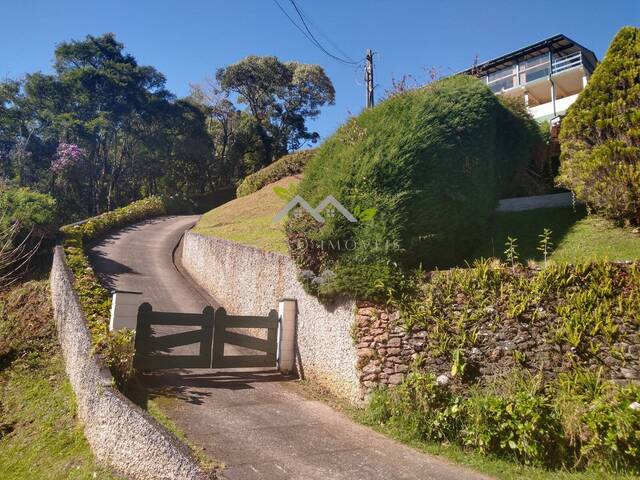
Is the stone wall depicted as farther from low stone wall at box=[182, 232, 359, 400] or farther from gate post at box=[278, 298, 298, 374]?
gate post at box=[278, 298, 298, 374]

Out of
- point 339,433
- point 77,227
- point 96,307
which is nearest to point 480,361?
point 339,433

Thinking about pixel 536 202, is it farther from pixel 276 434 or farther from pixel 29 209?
pixel 29 209

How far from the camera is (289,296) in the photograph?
930 centimetres

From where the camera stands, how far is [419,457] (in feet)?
18.1

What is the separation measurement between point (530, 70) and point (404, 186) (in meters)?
20.5

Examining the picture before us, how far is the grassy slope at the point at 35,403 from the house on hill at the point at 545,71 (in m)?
20.3

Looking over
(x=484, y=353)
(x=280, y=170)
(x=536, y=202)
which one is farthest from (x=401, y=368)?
(x=280, y=170)

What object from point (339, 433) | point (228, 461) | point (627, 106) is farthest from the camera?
point (627, 106)

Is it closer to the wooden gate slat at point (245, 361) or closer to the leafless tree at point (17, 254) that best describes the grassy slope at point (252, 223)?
the wooden gate slat at point (245, 361)

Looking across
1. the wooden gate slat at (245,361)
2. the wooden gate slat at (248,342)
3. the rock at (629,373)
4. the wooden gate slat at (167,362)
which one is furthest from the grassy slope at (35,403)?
the rock at (629,373)

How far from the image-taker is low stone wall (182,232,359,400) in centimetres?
753

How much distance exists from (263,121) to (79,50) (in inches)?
543

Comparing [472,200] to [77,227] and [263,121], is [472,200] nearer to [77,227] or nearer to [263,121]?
[77,227]

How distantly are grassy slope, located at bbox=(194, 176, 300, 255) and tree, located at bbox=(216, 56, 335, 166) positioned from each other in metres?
13.6
